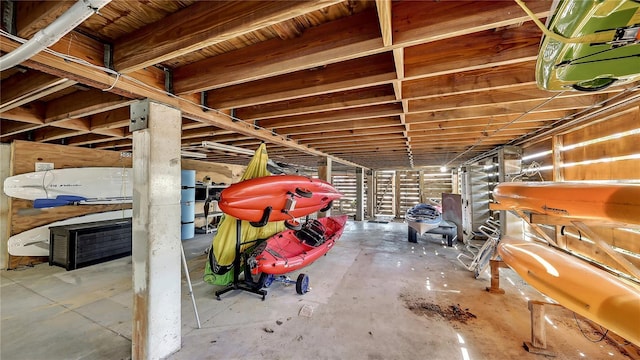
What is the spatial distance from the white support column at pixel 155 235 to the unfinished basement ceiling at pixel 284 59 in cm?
29

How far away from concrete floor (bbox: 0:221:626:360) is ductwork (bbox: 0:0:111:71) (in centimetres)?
216

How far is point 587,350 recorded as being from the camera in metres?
1.93

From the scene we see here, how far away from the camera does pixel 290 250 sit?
3480 millimetres

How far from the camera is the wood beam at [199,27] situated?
105 cm

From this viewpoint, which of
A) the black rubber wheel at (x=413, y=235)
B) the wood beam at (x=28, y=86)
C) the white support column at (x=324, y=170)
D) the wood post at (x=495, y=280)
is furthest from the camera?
the white support column at (x=324, y=170)

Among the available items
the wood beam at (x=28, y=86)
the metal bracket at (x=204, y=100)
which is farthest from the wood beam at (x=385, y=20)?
the wood beam at (x=28, y=86)

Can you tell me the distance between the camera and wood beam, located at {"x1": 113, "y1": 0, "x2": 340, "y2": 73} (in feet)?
3.45

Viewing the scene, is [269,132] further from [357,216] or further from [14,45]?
[357,216]

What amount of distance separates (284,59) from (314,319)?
7.96 ft

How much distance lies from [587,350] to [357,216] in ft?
23.1

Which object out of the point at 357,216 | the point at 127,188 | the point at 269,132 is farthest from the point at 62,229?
the point at 357,216

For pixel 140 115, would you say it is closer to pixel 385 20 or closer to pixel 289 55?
pixel 289 55

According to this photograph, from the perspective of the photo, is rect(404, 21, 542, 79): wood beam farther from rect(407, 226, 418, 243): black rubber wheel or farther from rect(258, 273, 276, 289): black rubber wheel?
rect(407, 226, 418, 243): black rubber wheel

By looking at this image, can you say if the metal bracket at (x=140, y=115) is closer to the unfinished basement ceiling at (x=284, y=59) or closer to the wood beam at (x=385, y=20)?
the unfinished basement ceiling at (x=284, y=59)
